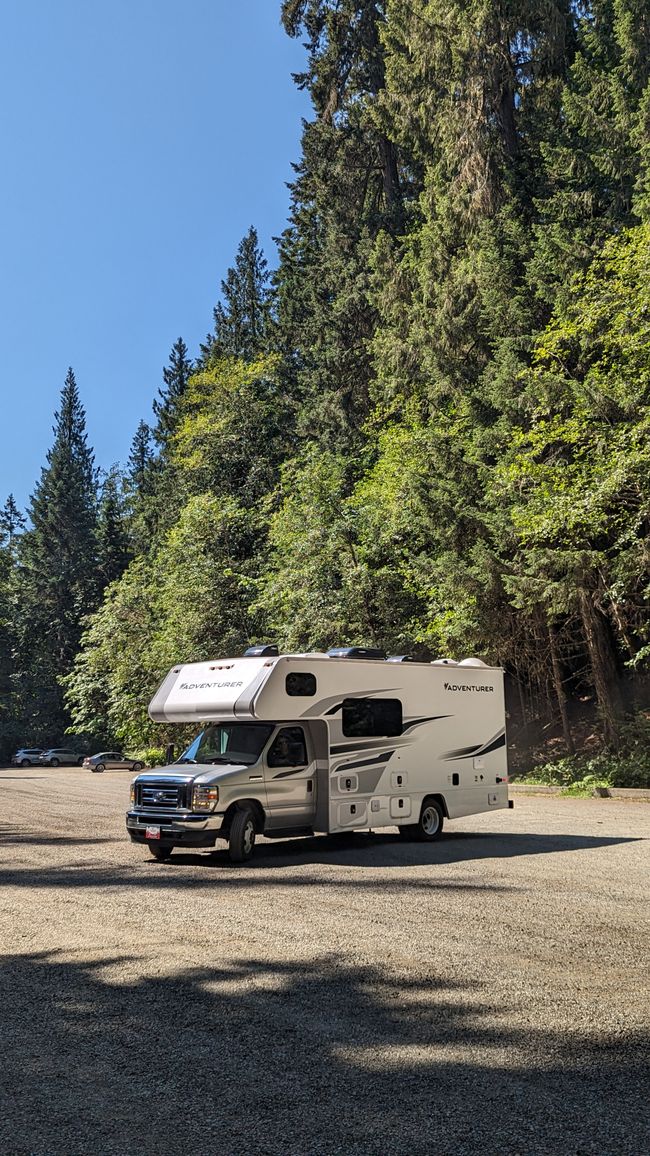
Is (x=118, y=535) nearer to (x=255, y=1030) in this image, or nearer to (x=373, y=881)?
(x=373, y=881)

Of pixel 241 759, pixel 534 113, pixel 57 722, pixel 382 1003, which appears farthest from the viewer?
pixel 57 722

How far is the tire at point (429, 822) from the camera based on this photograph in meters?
16.9

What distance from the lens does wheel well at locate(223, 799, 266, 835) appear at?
14000mm

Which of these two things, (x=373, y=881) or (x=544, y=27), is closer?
(x=373, y=881)

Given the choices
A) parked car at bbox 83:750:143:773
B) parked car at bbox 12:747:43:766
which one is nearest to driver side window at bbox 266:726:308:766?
parked car at bbox 83:750:143:773

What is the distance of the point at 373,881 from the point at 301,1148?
312 inches

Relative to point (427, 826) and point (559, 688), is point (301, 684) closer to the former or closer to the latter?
point (427, 826)

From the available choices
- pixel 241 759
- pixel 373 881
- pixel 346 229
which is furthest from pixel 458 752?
pixel 346 229

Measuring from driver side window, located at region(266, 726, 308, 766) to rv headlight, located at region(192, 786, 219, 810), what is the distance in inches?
46.6

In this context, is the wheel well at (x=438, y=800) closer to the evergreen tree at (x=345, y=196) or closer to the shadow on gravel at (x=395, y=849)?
the shadow on gravel at (x=395, y=849)

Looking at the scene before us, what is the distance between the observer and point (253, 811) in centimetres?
1438

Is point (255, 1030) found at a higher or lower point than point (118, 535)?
lower

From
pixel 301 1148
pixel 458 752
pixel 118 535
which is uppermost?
pixel 118 535

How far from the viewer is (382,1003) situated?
6754 millimetres
